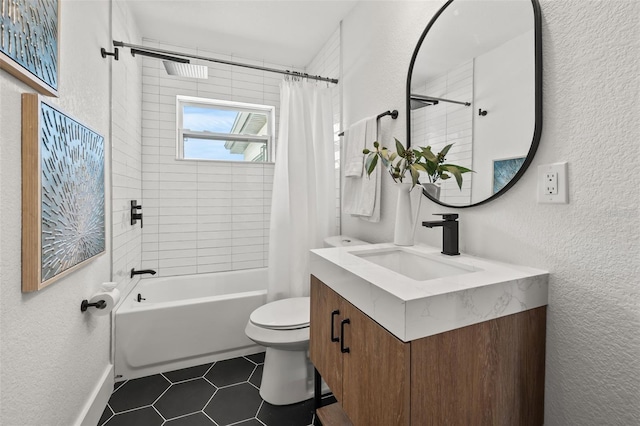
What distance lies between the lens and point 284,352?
1.67 metres

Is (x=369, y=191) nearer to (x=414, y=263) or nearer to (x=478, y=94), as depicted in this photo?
(x=414, y=263)

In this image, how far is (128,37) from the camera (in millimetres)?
2201

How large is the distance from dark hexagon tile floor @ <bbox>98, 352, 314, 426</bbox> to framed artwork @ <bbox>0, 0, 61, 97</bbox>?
158cm

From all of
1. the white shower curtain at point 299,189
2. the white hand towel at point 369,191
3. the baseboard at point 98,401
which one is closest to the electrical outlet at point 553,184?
the white hand towel at point 369,191

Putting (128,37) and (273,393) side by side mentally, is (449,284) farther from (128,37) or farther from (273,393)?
(128,37)

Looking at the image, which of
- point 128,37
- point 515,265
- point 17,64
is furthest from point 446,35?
point 128,37

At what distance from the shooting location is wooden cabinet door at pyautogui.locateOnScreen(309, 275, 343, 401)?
1.06 m

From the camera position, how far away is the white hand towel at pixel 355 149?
190 cm

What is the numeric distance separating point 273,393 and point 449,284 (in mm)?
1308

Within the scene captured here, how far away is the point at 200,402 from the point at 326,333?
40.0 inches

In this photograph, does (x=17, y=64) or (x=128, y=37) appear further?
(x=128, y=37)

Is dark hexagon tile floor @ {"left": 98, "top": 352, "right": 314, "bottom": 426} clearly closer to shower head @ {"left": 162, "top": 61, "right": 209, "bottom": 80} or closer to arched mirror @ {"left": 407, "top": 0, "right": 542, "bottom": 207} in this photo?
arched mirror @ {"left": 407, "top": 0, "right": 542, "bottom": 207}

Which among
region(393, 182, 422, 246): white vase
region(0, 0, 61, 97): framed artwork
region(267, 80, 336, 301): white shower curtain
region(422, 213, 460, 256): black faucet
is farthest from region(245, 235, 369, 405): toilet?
region(0, 0, 61, 97): framed artwork

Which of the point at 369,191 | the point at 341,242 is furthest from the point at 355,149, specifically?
the point at 341,242
